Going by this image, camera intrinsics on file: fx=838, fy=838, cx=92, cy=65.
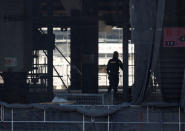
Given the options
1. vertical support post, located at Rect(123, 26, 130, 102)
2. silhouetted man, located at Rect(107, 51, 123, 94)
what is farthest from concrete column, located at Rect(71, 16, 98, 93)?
vertical support post, located at Rect(123, 26, 130, 102)

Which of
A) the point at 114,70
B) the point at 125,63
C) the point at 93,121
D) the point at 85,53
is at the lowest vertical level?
the point at 93,121

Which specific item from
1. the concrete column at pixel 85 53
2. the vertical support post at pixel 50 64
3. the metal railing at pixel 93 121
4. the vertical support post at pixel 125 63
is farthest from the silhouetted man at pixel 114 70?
the vertical support post at pixel 50 64

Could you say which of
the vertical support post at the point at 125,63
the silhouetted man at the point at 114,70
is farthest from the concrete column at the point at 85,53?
the vertical support post at the point at 125,63

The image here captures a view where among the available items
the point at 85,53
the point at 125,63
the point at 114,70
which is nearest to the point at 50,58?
the point at 85,53

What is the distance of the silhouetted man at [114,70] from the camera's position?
14.1 metres

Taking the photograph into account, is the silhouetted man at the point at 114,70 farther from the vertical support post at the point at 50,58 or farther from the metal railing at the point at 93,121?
the vertical support post at the point at 50,58

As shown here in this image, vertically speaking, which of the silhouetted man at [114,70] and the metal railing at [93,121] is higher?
the silhouetted man at [114,70]

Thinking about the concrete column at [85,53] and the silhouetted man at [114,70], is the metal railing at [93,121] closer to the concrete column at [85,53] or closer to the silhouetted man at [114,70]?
the silhouetted man at [114,70]

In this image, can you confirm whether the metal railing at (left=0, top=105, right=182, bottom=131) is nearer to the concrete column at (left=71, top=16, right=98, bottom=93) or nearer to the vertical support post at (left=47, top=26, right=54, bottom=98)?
the vertical support post at (left=47, top=26, right=54, bottom=98)

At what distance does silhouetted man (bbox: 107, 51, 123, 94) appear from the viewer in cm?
1406

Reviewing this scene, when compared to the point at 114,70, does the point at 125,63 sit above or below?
above

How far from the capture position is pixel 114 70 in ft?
46.2

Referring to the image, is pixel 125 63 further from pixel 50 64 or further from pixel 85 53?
pixel 50 64

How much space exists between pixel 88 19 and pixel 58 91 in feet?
4.31
